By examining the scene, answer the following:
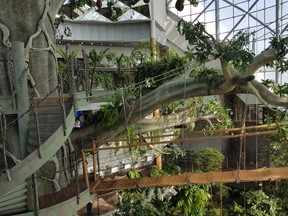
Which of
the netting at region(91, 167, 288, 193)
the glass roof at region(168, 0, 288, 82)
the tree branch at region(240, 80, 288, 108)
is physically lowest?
the netting at region(91, 167, 288, 193)

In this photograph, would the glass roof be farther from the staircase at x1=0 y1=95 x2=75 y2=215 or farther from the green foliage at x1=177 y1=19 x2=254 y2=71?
the staircase at x1=0 y1=95 x2=75 y2=215

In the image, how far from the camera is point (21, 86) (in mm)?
3047

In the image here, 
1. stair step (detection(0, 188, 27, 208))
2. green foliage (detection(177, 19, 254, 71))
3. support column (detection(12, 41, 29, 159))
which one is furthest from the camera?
green foliage (detection(177, 19, 254, 71))

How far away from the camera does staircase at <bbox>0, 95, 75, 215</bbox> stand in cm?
251

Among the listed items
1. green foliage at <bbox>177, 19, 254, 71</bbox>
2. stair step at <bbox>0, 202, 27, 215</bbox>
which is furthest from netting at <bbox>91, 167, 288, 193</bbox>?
green foliage at <bbox>177, 19, 254, 71</bbox>

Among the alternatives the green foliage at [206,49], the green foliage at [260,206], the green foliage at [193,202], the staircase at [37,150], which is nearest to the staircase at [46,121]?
the staircase at [37,150]

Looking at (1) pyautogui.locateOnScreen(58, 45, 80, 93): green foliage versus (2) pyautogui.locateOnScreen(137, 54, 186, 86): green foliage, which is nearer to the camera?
(1) pyautogui.locateOnScreen(58, 45, 80, 93): green foliage

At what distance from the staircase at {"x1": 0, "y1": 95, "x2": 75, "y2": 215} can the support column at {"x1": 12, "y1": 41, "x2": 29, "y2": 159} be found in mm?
74

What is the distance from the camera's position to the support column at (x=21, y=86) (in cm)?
294

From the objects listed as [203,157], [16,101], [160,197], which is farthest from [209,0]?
[16,101]

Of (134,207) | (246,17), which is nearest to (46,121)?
(134,207)

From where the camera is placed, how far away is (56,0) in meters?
4.38

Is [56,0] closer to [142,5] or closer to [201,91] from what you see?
[201,91]

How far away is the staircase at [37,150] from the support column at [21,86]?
0.07m
